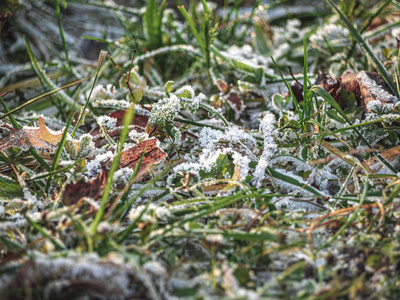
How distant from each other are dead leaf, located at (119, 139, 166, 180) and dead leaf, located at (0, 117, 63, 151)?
0.23m

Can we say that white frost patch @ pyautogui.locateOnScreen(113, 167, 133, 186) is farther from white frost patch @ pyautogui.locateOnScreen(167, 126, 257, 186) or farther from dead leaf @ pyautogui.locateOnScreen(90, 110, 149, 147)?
dead leaf @ pyautogui.locateOnScreen(90, 110, 149, 147)

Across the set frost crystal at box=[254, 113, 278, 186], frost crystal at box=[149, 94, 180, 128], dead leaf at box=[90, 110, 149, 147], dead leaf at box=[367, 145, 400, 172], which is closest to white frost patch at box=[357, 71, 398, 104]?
dead leaf at box=[367, 145, 400, 172]

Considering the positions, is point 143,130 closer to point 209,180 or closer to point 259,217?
point 209,180

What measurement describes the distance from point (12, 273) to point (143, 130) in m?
0.68

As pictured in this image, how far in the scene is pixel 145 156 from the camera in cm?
107

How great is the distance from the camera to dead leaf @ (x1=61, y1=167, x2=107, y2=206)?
36.3 inches

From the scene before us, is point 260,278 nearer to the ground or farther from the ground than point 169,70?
nearer to the ground

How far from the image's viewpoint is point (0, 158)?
43.8 inches

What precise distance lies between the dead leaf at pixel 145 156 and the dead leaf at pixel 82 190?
0.13 meters

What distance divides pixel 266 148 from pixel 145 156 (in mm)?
361

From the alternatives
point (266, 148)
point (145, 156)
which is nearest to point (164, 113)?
point (145, 156)

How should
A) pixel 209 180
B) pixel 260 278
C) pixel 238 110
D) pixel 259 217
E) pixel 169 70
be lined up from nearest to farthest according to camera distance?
pixel 260 278
pixel 259 217
pixel 209 180
pixel 238 110
pixel 169 70

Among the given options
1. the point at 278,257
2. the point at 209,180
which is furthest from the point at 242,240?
the point at 209,180

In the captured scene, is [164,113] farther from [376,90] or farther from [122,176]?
[376,90]
